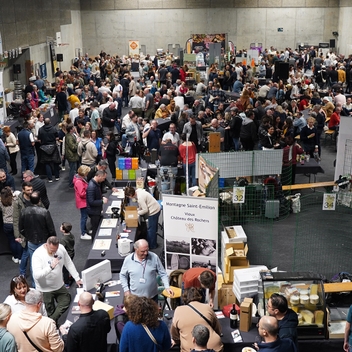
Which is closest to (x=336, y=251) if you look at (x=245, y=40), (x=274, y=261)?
(x=274, y=261)

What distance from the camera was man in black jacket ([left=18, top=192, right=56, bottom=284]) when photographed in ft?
23.1

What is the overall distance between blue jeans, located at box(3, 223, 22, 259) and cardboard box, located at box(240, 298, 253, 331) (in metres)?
4.09

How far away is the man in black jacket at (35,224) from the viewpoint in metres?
7.05

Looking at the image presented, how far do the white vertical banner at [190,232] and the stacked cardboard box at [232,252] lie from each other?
48 cm

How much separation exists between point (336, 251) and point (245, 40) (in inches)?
1021

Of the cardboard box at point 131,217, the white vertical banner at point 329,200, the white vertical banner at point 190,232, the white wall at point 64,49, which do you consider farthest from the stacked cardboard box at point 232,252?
the white wall at point 64,49

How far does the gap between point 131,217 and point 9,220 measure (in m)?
1.83

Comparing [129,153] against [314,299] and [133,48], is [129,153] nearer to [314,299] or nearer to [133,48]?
[314,299]

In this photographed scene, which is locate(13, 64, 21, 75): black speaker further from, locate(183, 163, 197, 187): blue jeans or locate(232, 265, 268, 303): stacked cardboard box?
locate(232, 265, 268, 303): stacked cardboard box

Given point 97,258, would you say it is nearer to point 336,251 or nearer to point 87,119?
point 336,251

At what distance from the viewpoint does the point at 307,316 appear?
578 cm

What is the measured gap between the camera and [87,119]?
46.2ft

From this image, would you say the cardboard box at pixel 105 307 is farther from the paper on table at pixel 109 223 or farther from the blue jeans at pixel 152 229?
the blue jeans at pixel 152 229

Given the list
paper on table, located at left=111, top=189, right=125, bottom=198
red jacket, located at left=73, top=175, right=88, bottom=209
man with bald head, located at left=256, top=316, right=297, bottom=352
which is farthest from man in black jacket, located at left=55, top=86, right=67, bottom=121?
man with bald head, located at left=256, top=316, right=297, bottom=352
